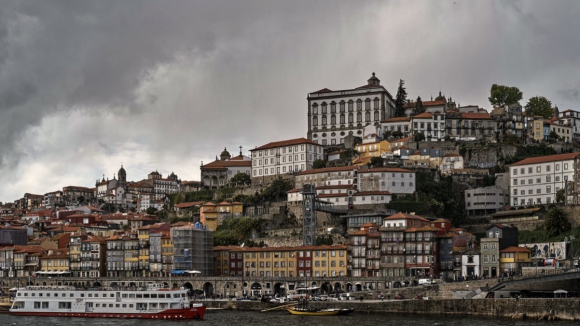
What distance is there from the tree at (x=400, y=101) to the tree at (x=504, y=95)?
13534mm

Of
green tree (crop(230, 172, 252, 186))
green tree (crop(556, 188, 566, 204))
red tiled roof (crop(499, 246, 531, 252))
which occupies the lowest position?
red tiled roof (crop(499, 246, 531, 252))

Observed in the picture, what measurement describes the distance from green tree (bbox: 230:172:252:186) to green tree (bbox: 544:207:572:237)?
47.7 m

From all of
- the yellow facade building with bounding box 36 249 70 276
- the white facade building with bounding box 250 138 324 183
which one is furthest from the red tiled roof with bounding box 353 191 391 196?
the yellow facade building with bounding box 36 249 70 276

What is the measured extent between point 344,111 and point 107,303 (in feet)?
195

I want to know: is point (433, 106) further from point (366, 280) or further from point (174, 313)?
point (174, 313)

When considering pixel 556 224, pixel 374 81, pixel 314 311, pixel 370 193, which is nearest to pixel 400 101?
pixel 374 81

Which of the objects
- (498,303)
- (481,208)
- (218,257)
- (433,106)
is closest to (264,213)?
(218,257)

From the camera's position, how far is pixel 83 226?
435 feet

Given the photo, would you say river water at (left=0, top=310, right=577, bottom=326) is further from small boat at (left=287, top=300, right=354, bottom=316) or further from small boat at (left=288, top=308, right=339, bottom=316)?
small boat at (left=288, top=308, right=339, bottom=316)

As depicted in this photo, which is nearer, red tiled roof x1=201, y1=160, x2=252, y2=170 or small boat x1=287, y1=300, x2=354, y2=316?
small boat x1=287, y1=300, x2=354, y2=316

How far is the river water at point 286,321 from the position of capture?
67.8m

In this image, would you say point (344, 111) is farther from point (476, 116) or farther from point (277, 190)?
point (277, 190)

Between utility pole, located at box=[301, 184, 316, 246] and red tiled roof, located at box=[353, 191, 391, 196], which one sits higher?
red tiled roof, located at box=[353, 191, 391, 196]

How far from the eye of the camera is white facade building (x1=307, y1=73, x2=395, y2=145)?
130875 mm
